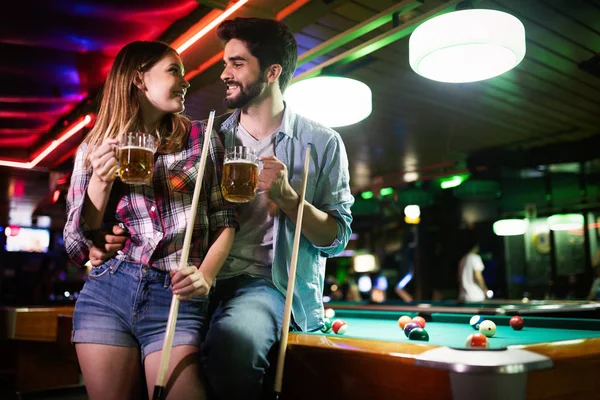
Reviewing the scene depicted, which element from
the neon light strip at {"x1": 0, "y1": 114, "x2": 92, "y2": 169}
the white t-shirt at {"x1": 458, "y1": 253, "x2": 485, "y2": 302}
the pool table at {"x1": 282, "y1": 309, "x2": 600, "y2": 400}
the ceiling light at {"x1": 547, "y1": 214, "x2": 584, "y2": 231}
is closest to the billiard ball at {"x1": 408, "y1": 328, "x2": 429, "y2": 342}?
the pool table at {"x1": 282, "y1": 309, "x2": 600, "y2": 400}

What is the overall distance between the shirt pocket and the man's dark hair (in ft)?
1.98

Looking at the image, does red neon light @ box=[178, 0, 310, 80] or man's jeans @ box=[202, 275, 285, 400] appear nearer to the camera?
man's jeans @ box=[202, 275, 285, 400]

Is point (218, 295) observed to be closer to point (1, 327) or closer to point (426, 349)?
point (426, 349)

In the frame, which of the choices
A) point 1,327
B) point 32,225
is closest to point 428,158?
point 1,327

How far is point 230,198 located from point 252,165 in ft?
0.44

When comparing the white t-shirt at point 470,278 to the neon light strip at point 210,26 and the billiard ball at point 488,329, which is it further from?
the billiard ball at point 488,329

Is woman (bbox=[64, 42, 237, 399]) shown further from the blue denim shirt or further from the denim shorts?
the blue denim shirt

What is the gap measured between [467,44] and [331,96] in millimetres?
1173

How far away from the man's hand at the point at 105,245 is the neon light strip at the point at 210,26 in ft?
7.37

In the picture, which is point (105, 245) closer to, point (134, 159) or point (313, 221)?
point (134, 159)

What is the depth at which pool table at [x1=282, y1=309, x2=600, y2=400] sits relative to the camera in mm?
1291

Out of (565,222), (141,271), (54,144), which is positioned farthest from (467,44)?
(565,222)

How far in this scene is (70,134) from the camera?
6.17 metres

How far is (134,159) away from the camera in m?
1.67
